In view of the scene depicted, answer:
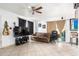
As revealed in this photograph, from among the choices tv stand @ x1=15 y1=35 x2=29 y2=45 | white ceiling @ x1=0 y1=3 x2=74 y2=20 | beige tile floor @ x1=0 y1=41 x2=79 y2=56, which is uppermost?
white ceiling @ x1=0 y1=3 x2=74 y2=20

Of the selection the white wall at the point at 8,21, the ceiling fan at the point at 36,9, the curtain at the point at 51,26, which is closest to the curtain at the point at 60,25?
the curtain at the point at 51,26

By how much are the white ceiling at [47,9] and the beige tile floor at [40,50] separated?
40.1 inches

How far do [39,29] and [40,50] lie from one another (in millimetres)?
756

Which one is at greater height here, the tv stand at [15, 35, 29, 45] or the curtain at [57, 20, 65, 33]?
the curtain at [57, 20, 65, 33]

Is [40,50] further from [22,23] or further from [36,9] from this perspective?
[36,9]

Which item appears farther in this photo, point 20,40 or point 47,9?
point 20,40

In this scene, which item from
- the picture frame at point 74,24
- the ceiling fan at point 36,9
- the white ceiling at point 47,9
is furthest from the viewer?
the picture frame at point 74,24

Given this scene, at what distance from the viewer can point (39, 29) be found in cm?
442

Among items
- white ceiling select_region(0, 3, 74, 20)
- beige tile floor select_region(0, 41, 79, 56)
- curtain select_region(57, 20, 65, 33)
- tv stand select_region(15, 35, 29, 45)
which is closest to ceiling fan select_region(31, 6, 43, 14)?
white ceiling select_region(0, 3, 74, 20)

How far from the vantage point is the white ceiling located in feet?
13.5

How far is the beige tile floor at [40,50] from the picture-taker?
4.20 meters

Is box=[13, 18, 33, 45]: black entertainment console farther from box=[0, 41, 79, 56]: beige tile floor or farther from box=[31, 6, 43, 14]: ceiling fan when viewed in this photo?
box=[31, 6, 43, 14]: ceiling fan

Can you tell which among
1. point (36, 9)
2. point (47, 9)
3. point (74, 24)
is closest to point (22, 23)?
point (36, 9)

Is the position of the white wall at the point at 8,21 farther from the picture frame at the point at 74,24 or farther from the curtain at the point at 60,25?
the picture frame at the point at 74,24
